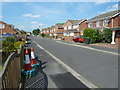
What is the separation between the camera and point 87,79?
436cm

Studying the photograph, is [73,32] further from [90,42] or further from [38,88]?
[38,88]

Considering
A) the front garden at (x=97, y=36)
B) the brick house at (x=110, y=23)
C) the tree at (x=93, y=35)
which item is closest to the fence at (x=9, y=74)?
the front garden at (x=97, y=36)

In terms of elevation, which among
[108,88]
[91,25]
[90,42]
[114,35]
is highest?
[91,25]

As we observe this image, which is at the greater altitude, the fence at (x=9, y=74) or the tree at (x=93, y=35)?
the tree at (x=93, y=35)

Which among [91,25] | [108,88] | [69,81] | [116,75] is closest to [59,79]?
[69,81]

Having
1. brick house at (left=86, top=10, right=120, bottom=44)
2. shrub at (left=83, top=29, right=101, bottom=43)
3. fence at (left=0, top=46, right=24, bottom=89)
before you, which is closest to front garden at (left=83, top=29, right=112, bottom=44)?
shrub at (left=83, top=29, right=101, bottom=43)

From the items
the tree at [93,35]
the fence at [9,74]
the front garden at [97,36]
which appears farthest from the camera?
the tree at [93,35]

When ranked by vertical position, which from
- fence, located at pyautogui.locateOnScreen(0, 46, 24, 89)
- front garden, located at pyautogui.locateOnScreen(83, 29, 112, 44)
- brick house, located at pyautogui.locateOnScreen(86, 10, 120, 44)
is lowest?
fence, located at pyautogui.locateOnScreen(0, 46, 24, 89)

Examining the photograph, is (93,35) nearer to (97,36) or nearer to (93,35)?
(93,35)

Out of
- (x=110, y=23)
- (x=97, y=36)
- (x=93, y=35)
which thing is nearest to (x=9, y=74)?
(x=93, y=35)

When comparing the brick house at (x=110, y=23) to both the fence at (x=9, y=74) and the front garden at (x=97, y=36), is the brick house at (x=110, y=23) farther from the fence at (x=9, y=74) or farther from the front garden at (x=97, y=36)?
the fence at (x=9, y=74)

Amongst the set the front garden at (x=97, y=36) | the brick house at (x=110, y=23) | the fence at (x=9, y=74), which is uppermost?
the brick house at (x=110, y=23)

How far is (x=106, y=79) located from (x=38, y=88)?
295 cm

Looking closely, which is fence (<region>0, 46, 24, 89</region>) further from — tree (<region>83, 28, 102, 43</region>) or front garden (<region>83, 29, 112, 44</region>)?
tree (<region>83, 28, 102, 43</region>)
